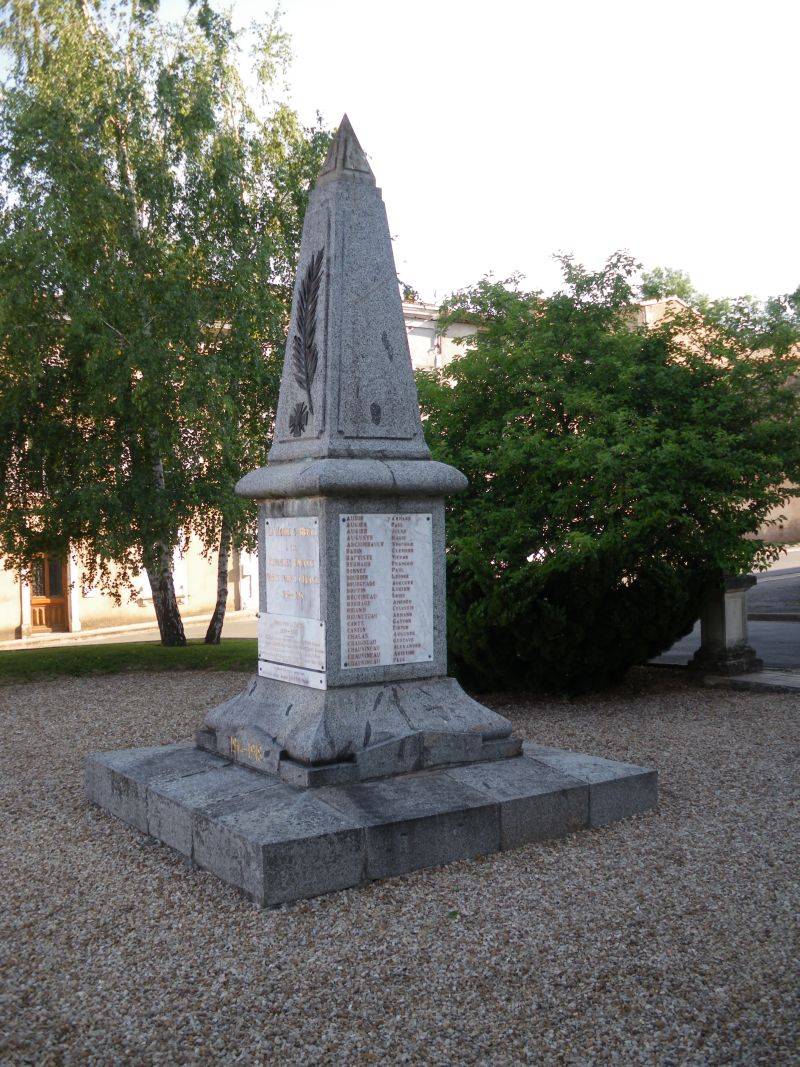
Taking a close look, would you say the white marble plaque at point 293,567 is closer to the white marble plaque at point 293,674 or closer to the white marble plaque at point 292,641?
the white marble plaque at point 292,641

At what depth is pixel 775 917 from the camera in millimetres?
4488

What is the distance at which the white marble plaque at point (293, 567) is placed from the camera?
5961 mm

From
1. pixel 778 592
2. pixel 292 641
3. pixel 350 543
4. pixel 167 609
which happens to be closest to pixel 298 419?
pixel 350 543

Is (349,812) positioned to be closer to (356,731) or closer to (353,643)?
(356,731)

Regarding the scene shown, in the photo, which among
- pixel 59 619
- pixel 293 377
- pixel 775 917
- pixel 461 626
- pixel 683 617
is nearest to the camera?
pixel 775 917

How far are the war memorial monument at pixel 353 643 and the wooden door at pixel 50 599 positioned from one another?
70.4ft

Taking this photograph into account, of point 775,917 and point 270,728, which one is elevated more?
point 270,728

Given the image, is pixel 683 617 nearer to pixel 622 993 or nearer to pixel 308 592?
pixel 308 592

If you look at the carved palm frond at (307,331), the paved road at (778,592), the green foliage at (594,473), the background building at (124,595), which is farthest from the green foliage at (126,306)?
the paved road at (778,592)

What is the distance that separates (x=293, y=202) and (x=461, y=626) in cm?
832

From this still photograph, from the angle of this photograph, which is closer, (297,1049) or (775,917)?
(297,1049)

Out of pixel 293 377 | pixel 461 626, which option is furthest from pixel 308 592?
pixel 461 626

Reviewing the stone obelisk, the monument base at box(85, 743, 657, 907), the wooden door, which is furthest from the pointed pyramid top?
the wooden door

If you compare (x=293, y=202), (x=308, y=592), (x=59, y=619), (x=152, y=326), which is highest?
(x=293, y=202)
